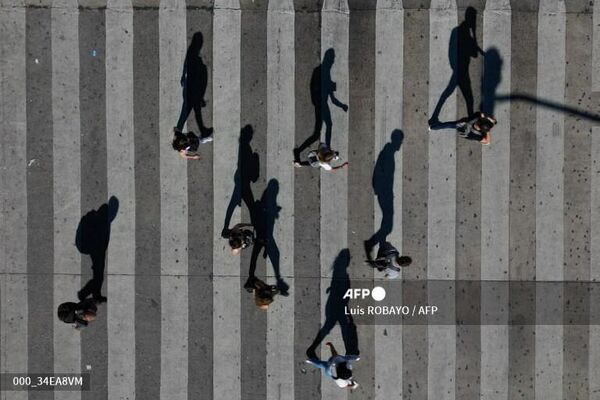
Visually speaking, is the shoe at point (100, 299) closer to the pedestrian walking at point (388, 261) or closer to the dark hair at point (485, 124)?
the pedestrian walking at point (388, 261)

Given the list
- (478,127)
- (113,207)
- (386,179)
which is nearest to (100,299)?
(113,207)

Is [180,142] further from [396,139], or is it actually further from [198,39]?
[396,139]

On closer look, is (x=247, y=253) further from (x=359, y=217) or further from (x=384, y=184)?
(x=384, y=184)

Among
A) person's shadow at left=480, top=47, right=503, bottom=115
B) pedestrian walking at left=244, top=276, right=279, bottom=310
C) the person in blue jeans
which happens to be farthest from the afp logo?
person's shadow at left=480, top=47, right=503, bottom=115

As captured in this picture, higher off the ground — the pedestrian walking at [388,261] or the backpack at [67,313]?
the pedestrian walking at [388,261]

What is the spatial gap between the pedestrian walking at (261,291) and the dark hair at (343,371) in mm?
1625

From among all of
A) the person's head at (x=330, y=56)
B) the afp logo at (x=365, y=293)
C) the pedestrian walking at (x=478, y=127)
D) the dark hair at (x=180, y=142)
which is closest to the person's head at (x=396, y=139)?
the pedestrian walking at (x=478, y=127)

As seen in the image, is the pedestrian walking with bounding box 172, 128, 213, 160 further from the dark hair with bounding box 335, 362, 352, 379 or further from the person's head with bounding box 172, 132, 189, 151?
the dark hair with bounding box 335, 362, 352, 379

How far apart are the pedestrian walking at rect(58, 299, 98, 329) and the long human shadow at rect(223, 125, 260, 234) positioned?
2.69 m

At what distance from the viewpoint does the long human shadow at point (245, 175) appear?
9.53 m

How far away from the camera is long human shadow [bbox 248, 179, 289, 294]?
955 centimetres

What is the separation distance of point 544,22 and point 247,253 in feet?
22.3

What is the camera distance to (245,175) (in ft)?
31.3

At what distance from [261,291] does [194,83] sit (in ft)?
12.8
